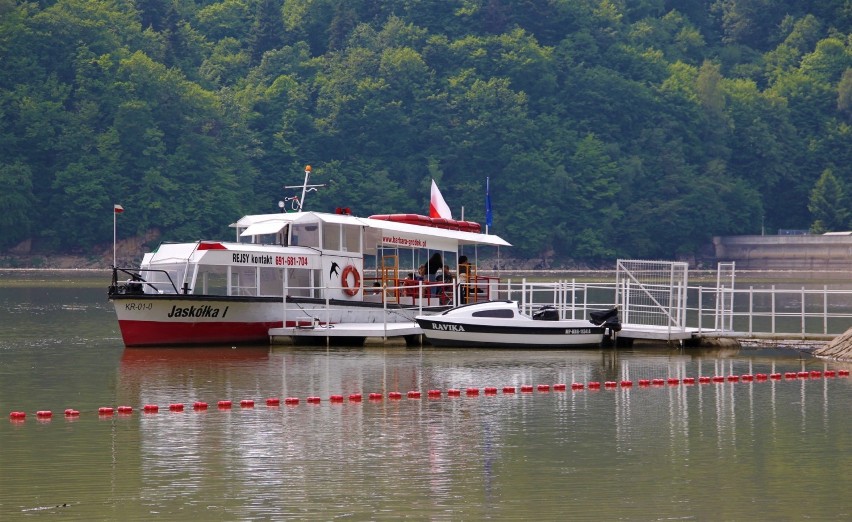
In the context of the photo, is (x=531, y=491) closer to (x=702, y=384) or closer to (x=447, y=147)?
(x=702, y=384)

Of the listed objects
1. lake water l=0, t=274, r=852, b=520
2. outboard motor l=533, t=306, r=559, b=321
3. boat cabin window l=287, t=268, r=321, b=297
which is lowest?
lake water l=0, t=274, r=852, b=520

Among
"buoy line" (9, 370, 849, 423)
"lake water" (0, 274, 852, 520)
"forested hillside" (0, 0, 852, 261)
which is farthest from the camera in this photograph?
"forested hillside" (0, 0, 852, 261)

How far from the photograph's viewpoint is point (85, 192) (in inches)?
5674

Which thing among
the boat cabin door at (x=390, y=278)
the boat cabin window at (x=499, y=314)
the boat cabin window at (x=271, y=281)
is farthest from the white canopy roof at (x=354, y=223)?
the boat cabin window at (x=499, y=314)

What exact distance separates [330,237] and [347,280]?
1563 mm

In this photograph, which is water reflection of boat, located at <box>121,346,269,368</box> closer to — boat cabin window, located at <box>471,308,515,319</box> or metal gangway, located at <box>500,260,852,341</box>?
boat cabin window, located at <box>471,308,515,319</box>

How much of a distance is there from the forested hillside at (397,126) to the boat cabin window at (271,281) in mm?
95002

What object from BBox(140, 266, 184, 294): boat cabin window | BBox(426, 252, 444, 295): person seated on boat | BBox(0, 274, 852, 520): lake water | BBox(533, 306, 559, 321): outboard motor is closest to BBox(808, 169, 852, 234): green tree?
BBox(426, 252, 444, 295): person seated on boat

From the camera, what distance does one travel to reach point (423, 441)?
1150 inches

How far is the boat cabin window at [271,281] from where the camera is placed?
50688 mm

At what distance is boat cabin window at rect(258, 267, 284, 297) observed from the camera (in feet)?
166

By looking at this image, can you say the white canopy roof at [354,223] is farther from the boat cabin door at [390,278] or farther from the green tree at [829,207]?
the green tree at [829,207]

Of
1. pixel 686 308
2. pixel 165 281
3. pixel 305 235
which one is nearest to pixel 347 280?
pixel 305 235

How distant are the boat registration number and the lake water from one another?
A: 2.09 m
